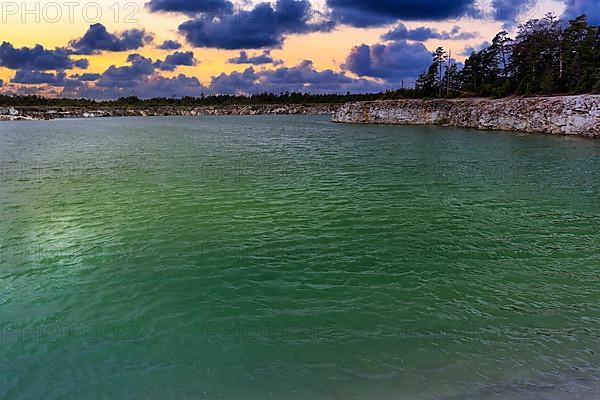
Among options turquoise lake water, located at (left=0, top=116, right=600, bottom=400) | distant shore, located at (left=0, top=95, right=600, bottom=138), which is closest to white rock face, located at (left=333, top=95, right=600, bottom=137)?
distant shore, located at (left=0, top=95, right=600, bottom=138)

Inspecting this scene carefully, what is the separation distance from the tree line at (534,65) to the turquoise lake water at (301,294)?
66.5 meters

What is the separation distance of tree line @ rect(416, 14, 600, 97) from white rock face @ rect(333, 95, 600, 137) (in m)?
8.69

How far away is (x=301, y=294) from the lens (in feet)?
34.8

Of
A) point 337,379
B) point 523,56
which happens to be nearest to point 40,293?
point 337,379

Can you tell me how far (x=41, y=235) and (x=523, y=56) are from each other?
105640 millimetres

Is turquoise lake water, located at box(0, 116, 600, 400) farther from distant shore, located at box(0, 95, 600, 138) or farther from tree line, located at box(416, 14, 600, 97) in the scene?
tree line, located at box(416, 14, 600, 97)

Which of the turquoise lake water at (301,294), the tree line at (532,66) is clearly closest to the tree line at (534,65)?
the tree line at (532,66)

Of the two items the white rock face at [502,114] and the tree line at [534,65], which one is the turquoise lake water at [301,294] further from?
the tree line at [534,65]

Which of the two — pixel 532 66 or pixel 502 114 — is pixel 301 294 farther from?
pixel 532 66

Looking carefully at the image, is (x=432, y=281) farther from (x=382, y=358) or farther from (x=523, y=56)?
(x=523, y=56)

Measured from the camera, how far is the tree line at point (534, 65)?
249 ft

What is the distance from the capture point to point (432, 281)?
1136 cm

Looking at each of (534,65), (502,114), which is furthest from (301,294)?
(534,65)

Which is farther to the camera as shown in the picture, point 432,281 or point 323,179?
point 323,179
